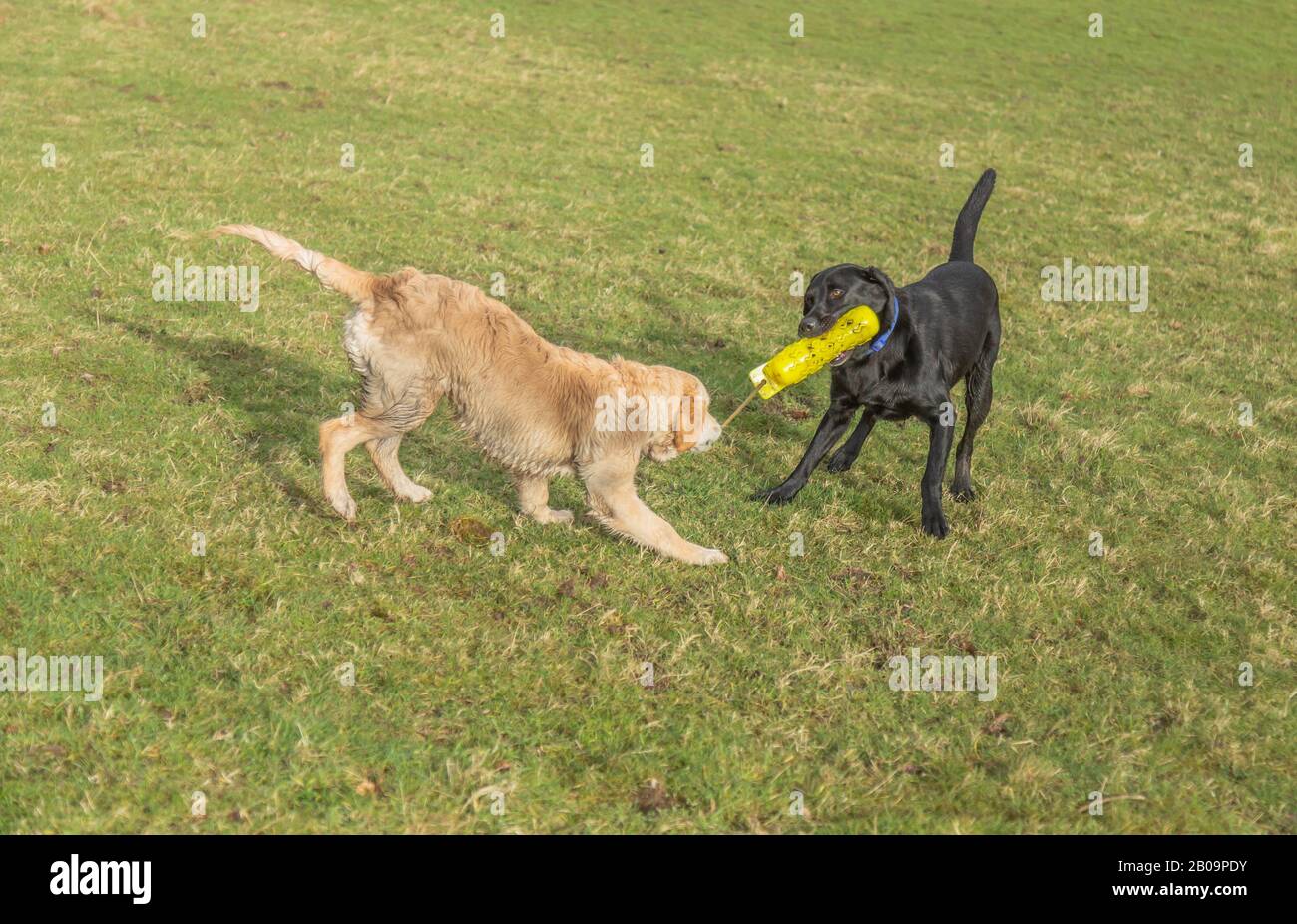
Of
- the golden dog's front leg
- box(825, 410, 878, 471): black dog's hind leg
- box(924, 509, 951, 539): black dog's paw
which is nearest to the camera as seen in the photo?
the golden dog's front leg

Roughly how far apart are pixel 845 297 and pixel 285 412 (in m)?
4.02

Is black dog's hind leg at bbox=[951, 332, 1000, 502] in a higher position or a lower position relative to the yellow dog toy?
lower

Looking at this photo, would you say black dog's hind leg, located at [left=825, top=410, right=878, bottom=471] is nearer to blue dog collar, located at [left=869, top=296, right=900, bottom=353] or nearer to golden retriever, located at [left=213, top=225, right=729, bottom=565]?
blue dog collar, located at [left=869, top=296, right=900, bottom=353]

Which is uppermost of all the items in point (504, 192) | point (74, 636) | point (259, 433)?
point (504, 192)

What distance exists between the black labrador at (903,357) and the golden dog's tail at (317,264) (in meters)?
2.71

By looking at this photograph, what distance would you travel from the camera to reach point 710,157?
1659 cm

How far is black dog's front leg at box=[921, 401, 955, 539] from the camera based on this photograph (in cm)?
727

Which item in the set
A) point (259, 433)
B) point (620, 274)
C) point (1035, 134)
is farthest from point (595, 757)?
point (1035, 134)

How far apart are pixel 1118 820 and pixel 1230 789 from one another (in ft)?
2.17

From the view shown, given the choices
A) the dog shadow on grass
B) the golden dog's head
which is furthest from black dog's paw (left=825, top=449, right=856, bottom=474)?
the dog shadow on grass

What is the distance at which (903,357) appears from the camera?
286 inches

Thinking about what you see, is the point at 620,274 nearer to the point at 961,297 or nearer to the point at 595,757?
the point at 961,297

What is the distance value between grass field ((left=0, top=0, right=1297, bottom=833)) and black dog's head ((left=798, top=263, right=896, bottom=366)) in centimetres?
126

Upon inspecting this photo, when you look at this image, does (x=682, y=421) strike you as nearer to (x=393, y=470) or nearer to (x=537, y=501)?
(x=537, y=501)
